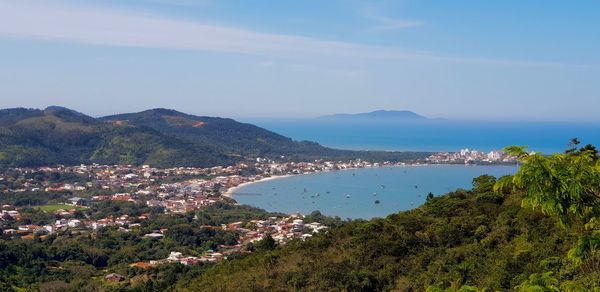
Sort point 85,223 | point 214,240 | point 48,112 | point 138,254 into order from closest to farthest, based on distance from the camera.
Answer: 1. point 138,254
2. point 214,240
3. point 85,223
4. point 48,112

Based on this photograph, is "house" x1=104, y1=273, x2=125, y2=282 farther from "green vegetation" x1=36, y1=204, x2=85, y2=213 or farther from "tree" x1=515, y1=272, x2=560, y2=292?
"green vegetation" x1=36, y1=204, x2=85, y2=213

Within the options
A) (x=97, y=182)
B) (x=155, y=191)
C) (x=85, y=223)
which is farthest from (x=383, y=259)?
(x=97, y=182)

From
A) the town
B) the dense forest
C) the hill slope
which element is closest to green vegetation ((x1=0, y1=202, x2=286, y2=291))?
the dense forest

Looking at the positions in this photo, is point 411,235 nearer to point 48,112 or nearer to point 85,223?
point 85,223

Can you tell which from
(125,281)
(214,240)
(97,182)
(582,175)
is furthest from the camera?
(97,182)

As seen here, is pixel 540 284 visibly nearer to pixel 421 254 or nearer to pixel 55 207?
pixel 421 254

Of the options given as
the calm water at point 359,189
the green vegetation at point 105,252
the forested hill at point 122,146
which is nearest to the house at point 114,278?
the green vegetation at point 105,252
